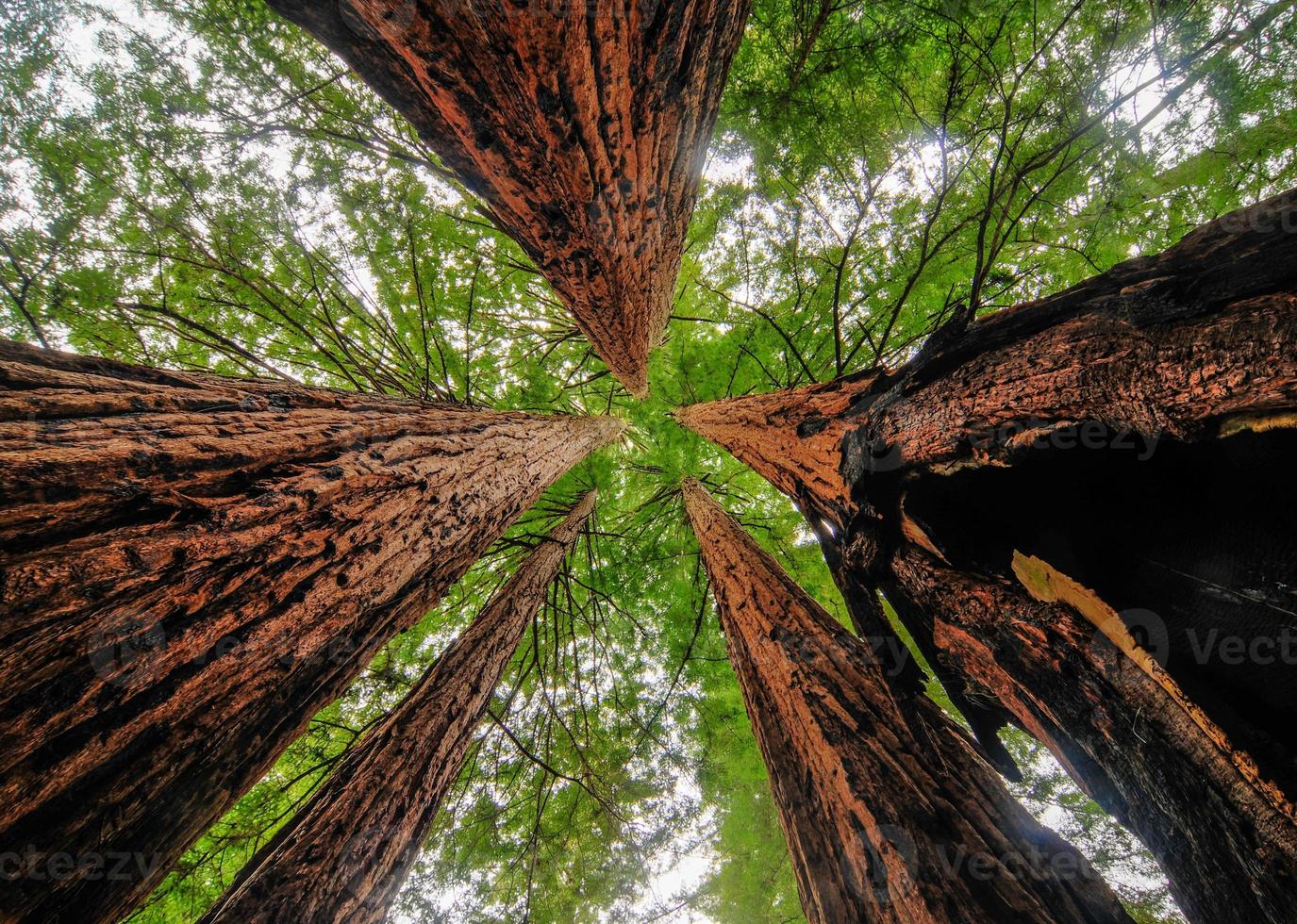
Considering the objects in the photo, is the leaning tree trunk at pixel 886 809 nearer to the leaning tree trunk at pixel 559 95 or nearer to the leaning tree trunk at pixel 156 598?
the leaning tree trunk at pixel 156 598

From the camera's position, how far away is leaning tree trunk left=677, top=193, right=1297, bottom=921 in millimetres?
881

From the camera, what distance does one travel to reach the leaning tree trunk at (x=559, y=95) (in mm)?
1642

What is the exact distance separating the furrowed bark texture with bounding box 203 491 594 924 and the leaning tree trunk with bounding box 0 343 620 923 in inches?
42.8

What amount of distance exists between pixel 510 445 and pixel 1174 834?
9.88ft

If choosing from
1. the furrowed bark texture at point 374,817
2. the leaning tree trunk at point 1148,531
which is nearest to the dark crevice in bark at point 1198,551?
the leaning tree trunk at point 1148,531

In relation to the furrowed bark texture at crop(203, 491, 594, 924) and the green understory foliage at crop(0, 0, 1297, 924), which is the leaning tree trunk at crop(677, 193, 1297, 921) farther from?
the furrowed bark texture at crop(203, 491, 594, 924)

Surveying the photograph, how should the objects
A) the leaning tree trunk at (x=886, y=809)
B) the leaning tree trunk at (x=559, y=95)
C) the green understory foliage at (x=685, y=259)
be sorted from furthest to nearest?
the green understory foliage at (x=685, y=259), the leaning tree trunk at (x=559, y=95), the leaning tree trunk at (x=886, y=809)

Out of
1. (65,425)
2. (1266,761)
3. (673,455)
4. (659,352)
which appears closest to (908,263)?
(659,352)

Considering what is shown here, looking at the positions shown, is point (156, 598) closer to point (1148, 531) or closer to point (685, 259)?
point (1148, 531)

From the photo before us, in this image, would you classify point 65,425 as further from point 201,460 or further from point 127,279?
point 127,279

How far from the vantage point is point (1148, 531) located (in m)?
1.20

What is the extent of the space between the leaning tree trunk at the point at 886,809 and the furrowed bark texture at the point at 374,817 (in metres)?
1.96

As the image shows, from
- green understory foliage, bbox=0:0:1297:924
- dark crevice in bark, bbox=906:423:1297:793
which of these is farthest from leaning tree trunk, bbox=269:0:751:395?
dark crevice in bark, bbox=906:423:1297:793

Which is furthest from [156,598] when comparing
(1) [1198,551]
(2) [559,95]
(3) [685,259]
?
(3) [685,259]
